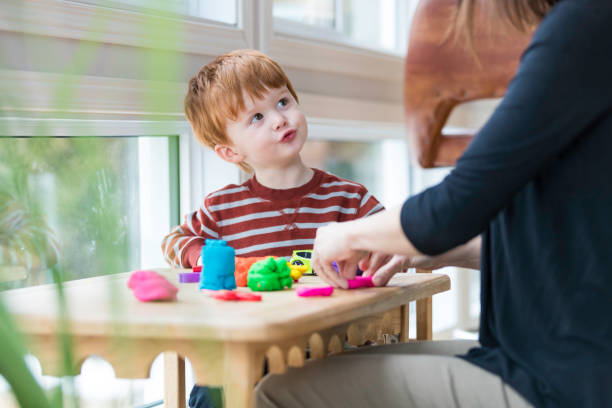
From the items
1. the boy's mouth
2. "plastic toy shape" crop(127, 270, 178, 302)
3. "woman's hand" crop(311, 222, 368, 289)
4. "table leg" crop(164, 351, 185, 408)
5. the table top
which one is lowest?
"table leg" crop(164, 351, 185, 408)

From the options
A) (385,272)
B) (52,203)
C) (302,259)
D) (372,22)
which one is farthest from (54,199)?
(372,22)

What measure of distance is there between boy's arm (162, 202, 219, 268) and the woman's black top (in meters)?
0.59

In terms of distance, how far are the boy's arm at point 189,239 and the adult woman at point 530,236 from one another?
0.44 meters

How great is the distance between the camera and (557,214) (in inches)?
32.9

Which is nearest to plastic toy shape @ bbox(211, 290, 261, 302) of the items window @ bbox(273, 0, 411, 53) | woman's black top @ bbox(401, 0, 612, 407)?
woman's black top @ bbox(401, 0, 612, 407)

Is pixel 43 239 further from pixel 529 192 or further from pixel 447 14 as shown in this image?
pixel 447 14

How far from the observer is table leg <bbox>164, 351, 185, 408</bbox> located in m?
1.30

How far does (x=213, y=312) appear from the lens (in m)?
0.85

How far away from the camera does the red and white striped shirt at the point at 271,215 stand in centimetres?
139

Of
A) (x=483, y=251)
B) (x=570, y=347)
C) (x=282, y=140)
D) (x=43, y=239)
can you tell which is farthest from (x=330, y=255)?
(x=43, y=239)

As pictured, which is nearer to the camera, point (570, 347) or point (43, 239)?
point (43, 239)

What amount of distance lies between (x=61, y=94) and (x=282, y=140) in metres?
0.91

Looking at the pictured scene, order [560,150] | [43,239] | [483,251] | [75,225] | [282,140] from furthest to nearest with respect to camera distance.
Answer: [282,140] < [483,251] < [560,150] < [75,225] < [43,239]

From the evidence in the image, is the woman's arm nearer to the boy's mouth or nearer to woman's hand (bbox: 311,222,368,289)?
woman's hand (bbox: 311,222,368,289)
